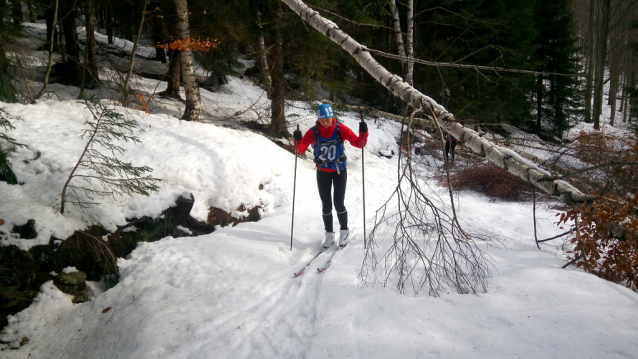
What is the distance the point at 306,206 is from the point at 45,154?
14.5 feet

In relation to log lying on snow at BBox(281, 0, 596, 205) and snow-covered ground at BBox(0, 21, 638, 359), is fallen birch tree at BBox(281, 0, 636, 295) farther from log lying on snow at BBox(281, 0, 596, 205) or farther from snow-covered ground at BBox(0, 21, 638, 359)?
snow-covered ground at BBox(0, 21, 638, 359)

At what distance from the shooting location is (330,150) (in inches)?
183

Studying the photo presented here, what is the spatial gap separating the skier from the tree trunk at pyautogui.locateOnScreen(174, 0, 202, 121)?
459cm

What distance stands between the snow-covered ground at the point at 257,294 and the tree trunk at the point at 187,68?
186cm

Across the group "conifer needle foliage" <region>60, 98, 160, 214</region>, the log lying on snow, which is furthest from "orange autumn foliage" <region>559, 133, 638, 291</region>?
"conifer needle foliage" <region>60, 98, 160, 214</region>

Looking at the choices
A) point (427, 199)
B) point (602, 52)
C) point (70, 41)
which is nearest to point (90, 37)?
point (70, 41)

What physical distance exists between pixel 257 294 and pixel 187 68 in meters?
6.32

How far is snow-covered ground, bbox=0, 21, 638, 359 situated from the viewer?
2436 mm

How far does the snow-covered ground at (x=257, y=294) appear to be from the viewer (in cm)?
244

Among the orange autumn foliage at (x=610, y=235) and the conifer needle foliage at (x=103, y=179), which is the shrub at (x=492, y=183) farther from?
the conifer needle foliage at (x=103, y=179)

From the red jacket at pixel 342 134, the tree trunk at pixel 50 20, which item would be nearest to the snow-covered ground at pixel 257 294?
the red jacket at pixel 342 134

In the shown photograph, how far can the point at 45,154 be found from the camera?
4.89 meters

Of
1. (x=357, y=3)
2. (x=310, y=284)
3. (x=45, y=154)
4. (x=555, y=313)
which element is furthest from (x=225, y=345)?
(x=357, y=3)

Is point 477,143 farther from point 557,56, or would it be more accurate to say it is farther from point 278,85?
point 557,56
